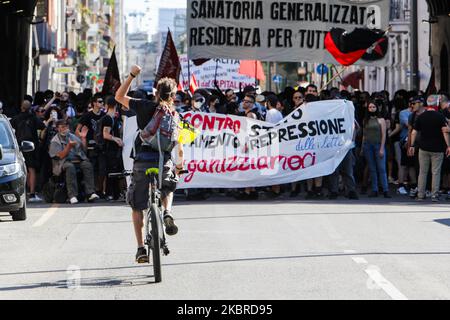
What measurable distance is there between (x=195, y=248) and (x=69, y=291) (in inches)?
143

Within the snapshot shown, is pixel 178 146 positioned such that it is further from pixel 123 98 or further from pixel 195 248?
pixel 195 248

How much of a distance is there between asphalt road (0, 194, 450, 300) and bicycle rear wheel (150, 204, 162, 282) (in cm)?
15

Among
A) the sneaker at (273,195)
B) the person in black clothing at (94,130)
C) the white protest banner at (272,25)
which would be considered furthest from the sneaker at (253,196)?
the white protest banner at (272,25)

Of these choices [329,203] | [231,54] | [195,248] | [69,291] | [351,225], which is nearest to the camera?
[69,291]

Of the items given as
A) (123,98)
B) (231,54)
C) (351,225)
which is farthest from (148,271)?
(231,54)

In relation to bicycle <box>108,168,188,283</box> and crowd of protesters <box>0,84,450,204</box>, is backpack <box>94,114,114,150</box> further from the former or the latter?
bicycle <box>108,168,188,283</box>

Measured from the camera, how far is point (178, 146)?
1198 centimetres

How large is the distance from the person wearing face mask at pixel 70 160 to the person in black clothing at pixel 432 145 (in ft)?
19.1

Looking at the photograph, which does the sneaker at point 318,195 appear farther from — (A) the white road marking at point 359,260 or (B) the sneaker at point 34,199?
(A) the white road marking at point 359,260

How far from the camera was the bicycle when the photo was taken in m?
11.0

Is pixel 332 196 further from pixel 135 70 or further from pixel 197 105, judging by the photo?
pixel 135 70

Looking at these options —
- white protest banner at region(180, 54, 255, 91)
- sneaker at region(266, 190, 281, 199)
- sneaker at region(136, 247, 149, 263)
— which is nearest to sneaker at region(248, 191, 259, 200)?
sneaker at region(266, 190, 281, 199)

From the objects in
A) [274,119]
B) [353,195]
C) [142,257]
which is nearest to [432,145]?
[353,195]
